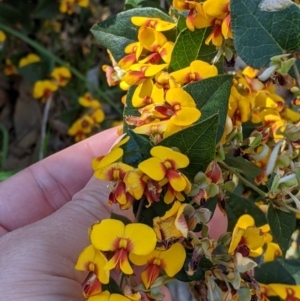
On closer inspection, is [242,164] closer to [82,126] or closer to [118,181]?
[118,181]

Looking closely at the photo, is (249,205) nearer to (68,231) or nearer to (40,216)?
(68,231)

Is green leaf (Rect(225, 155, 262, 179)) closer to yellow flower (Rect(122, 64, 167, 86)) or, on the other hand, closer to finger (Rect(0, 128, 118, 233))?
yellow flower (Rect(122, 64, 167, 86))

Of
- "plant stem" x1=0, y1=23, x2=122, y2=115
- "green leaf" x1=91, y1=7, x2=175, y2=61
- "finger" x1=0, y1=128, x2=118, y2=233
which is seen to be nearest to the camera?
"green leaf" x1=91, y1=7, x2=175, y2=61

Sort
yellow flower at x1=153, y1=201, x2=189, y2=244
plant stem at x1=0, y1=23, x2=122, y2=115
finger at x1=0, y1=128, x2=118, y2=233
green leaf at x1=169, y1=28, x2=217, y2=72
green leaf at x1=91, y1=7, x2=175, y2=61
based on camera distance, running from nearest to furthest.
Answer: yellow flower at x1=153, y1=201, x2=189, y2=244
green leaf at x1=169, y1=28, x2=217, y2=72
green leaf at x1=91, y1=7, x2=175, y2=61
finger at x1=0, y1=128, x2=118, y2=233
plant stem at x1=0, y1=23, x2=122, y2=115

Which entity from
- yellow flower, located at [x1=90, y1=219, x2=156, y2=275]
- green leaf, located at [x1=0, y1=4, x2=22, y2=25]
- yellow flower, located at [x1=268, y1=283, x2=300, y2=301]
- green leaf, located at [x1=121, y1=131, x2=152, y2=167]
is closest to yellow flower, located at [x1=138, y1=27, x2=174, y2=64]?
green leaf, located at [x1=121, y1=131, x2=152, y2=167]

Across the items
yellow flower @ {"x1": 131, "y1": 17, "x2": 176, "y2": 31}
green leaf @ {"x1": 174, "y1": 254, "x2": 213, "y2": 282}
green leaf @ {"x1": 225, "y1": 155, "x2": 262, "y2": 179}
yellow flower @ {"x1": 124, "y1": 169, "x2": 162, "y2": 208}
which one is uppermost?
yellow flower @ {"x1": 131, "y1": 17, "x2": 176, "y2": 31}

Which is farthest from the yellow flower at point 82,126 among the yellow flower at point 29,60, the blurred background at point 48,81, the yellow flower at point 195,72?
the yellow flower at point 195,72

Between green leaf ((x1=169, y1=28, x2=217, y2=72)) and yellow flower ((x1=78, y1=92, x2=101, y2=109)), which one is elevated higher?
green leaf ((x1=169, y1=28, x2=217, y2=72))
